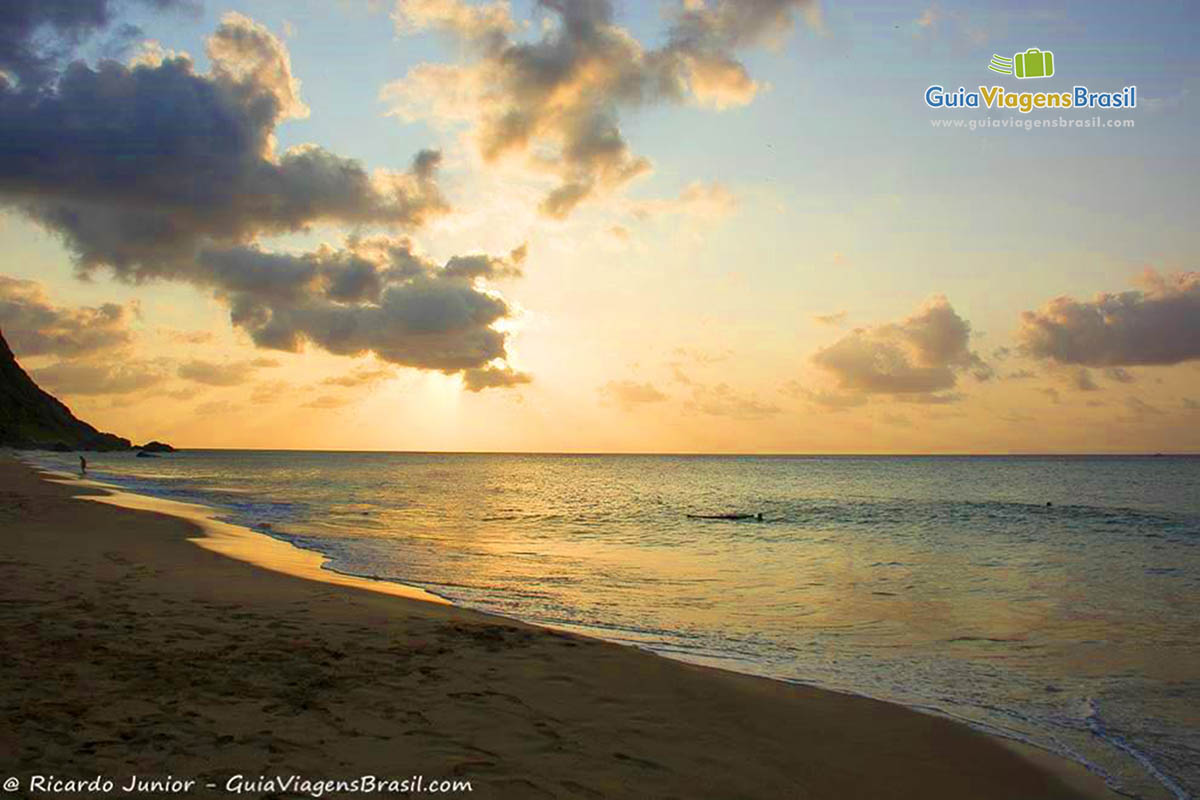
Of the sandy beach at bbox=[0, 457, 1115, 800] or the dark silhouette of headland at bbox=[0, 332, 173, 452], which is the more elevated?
the dark silhouette of headland at bbox=[0, 332, 173, 452]

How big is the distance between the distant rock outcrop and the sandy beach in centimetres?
14509

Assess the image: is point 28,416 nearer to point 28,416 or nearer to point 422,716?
point 28,416

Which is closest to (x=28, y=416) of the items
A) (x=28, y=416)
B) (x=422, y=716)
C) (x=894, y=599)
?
(x=28, y=416)

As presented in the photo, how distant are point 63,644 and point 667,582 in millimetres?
14616

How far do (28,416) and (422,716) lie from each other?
169560 mm

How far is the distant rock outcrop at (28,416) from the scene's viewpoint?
128 meters

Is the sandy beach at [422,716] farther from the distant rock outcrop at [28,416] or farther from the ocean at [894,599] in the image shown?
the distant rock outcrop at [28,416]

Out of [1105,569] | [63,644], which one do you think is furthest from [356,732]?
[1105,569]

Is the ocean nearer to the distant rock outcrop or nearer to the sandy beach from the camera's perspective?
the sandy beach

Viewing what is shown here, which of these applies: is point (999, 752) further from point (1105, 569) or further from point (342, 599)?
point (1105, 569)

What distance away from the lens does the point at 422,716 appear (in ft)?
25.1

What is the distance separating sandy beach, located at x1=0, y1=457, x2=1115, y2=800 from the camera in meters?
6.27

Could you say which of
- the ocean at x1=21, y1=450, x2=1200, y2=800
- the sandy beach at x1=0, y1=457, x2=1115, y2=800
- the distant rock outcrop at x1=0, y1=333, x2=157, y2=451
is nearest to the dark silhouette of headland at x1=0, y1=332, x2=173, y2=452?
the distant rock outcrop at x1=0, y1=333, x2=157, y2=451

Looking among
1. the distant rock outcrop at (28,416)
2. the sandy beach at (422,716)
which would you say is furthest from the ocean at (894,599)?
the distant rock outcrop at (28,416)
